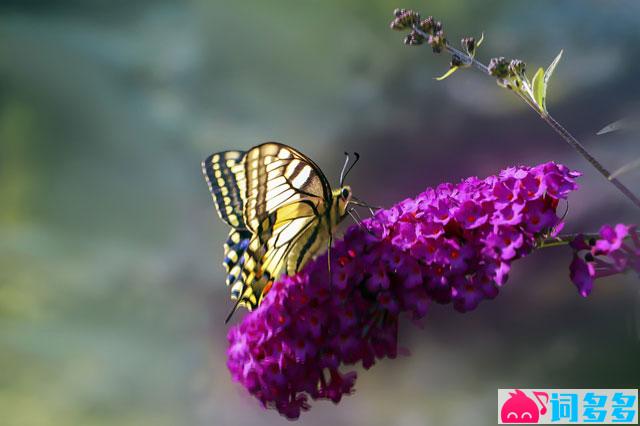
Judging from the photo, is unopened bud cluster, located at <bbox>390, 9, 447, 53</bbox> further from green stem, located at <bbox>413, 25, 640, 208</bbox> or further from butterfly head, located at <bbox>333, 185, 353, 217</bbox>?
butterfly head, located at <bbox>333, 185, 353, 217</bbox>

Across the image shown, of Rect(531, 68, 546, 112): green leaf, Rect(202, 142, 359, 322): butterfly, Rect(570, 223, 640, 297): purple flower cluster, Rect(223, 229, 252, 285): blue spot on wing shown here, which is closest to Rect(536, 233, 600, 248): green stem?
Rect(570, 223, 640, 297): purple flower cluster

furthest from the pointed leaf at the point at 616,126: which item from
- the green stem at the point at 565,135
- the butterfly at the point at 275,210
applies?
the butterfly at the point at 275,210

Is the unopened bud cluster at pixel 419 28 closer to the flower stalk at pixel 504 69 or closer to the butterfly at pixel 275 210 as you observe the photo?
the flower stalk at pixel 504 69

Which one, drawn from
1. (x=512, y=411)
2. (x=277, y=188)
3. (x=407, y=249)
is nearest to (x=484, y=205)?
(x=407, y=249)

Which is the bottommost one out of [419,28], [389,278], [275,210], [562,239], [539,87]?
[389,278]

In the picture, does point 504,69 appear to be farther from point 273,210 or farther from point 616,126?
point 273,210

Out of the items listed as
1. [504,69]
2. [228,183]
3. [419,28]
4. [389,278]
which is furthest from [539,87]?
[228,183]

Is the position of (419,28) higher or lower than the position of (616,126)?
higher
